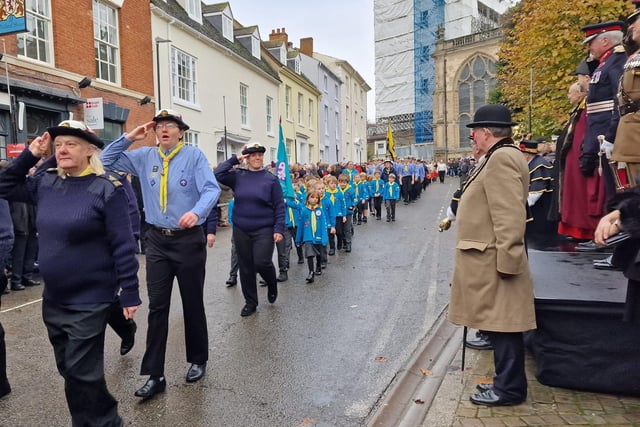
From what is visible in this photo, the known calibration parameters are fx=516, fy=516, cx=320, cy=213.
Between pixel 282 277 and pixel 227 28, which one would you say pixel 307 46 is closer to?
pixel 227 28

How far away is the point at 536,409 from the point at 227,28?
1013 inches

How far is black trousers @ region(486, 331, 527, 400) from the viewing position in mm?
3646

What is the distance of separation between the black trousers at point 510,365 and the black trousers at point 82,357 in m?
2.64

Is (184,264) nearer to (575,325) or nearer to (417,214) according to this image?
(575,325)

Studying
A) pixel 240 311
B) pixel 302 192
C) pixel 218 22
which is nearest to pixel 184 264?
pixel 240 311

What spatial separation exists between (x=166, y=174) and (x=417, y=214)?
16252 mm

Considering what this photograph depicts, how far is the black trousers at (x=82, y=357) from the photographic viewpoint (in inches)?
124

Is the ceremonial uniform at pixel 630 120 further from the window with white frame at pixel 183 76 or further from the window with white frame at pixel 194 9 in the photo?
the window with white frame at pixel 194 9

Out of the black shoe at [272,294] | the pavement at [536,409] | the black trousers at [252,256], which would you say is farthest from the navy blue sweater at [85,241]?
the black shoe at [272,294]

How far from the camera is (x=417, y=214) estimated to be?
65.2 ft

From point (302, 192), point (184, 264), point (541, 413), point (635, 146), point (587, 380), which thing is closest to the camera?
point (635, 146)

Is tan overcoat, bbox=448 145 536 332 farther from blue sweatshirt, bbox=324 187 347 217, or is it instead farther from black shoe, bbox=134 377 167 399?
blue sweatshirt, bbox=324 187 347 217

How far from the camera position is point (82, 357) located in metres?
3.16

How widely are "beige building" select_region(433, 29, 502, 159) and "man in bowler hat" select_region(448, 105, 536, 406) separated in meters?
58.4
